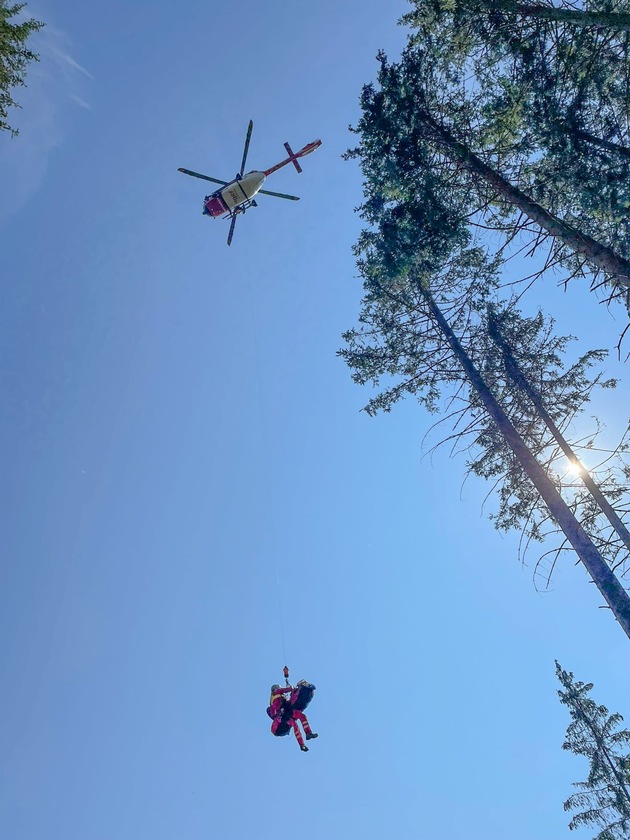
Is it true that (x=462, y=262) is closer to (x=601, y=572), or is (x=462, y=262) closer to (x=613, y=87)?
(x=613, y=87)

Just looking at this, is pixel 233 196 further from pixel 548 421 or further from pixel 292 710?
pixel 292 710

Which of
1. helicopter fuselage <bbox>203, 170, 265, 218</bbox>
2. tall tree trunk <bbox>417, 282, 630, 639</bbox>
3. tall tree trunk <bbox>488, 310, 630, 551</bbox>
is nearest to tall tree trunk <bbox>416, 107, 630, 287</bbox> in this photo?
tall tree trunk <bbox>417, 282, 630, 639</bbox>

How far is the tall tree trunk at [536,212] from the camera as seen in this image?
686 cm

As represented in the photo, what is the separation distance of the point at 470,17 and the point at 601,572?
33.5 ft

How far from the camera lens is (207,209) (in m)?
13.6

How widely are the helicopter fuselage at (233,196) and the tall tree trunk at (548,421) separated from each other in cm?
767

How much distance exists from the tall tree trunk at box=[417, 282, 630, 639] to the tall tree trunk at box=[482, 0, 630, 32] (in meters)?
5.52

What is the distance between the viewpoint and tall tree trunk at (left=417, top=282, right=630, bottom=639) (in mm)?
7711

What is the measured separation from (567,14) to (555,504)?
780cm

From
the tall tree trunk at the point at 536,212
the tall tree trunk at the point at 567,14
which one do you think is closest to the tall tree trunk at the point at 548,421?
the tall tree trunk at the point at 536,212

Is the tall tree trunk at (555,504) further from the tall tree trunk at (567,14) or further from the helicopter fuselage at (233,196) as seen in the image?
the helicopter fuselage at (233,196)

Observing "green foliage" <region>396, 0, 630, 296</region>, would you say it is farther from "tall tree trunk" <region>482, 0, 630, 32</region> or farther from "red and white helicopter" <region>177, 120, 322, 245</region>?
"red and white helicopter" <region>177, 120, 322, 245</region>

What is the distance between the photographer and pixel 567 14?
671cm

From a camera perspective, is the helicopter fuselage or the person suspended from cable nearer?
the person suspended from cable
